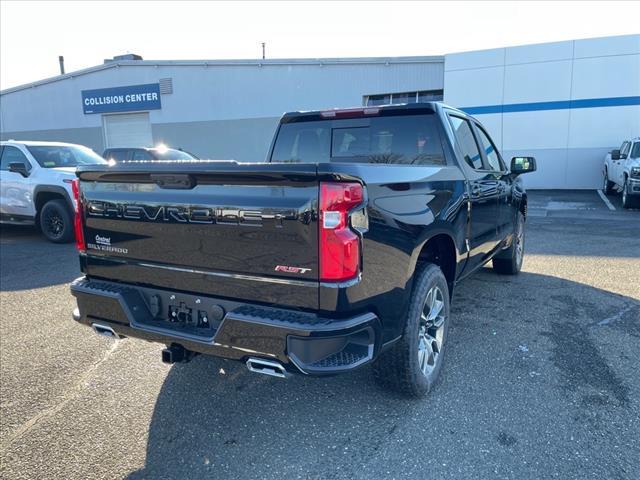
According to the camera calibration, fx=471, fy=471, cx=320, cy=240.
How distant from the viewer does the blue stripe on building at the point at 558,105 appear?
644 inches

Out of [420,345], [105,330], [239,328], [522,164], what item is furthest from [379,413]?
[522,164]

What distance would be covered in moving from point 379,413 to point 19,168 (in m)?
8.17

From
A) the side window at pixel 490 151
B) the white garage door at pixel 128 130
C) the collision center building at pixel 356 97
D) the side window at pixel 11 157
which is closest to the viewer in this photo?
the side window at pixel 490 151

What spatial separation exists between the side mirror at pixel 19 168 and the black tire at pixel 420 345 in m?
8.06

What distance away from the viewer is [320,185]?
2188 mm

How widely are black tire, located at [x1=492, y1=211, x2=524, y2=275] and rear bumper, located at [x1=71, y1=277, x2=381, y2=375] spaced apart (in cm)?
385

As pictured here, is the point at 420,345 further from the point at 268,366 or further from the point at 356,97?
the point at 356,97

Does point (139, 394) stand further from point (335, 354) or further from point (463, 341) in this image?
point (463, 341)

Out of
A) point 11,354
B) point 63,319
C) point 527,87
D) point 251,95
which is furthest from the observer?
point 251,95

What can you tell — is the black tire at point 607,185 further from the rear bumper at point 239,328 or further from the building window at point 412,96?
the rear bumper at point 239,328

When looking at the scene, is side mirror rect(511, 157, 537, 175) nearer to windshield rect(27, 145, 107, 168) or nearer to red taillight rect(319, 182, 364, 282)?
red taillight rect(319, 182, 364, 282)

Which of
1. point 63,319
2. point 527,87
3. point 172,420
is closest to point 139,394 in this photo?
point 172,420

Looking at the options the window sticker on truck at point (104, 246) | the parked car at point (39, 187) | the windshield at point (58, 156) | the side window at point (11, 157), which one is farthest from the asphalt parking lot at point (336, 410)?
the side window at point (11, 157)

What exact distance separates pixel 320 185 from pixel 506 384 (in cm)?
208
